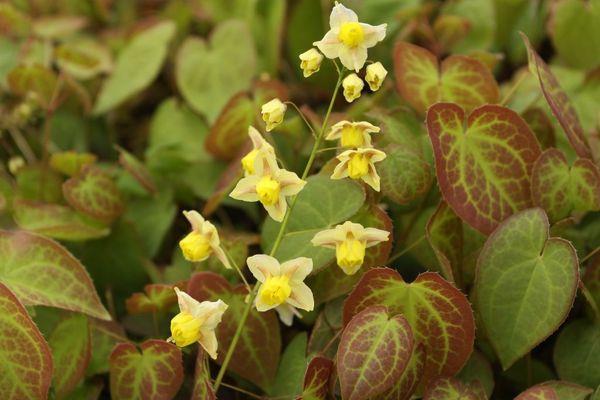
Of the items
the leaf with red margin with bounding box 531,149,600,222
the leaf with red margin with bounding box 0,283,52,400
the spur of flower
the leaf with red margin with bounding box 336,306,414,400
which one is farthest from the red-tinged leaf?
the leaf with red margin with bounding box 531,149,600,222

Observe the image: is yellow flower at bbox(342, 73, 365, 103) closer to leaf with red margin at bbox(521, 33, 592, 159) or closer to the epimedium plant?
the epimedium plant

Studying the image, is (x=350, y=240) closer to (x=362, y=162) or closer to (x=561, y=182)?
(x=362, y=162)

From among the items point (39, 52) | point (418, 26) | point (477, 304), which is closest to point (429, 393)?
point (477, 304)

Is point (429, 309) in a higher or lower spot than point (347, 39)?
lower

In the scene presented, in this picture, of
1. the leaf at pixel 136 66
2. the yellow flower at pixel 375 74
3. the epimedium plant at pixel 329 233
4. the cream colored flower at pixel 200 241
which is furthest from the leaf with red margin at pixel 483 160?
the leaf at pixel 136 66

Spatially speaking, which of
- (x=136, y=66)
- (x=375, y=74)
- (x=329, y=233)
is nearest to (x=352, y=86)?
(x=375, y=74)
